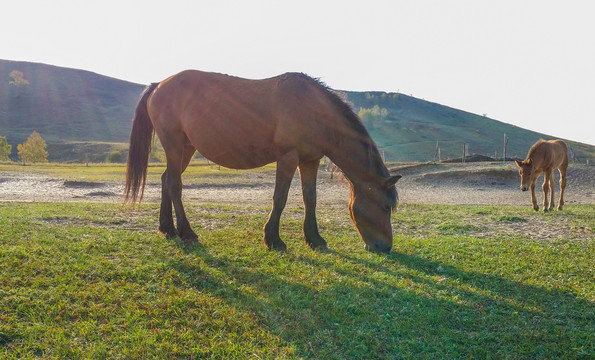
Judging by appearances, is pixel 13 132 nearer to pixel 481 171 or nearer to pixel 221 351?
pixel 481 171

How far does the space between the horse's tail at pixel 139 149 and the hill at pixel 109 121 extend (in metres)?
74.2

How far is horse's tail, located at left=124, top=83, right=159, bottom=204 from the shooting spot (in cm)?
723

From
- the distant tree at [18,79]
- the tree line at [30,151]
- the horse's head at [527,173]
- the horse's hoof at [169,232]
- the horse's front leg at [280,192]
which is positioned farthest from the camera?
the distant tree at [18,79]

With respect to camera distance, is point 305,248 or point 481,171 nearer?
point 305,248

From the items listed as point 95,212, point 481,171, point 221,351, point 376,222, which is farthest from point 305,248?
point 481,171

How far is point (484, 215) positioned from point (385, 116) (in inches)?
4658

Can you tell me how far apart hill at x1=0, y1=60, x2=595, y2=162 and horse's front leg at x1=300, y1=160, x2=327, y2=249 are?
251 feet

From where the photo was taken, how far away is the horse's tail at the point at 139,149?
23.7 ft

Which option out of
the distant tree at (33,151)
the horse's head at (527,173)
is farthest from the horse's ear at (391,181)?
the distant tree at (33,151)

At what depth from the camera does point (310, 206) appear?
6.65 metres

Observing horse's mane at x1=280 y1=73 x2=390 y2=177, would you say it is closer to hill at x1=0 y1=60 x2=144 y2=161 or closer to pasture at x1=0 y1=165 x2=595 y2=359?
pasture at x1=0 y1=165 x2=595 y2=359

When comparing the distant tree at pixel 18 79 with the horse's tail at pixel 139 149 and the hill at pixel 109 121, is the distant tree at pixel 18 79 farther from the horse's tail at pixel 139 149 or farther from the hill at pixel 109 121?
the horse's tail at pixel 139 149

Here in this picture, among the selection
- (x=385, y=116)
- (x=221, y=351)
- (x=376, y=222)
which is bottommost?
(x=221, y=351)

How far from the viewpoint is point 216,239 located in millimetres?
6828
